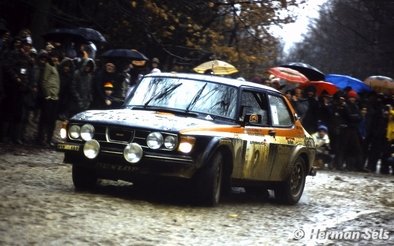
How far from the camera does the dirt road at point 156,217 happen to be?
6773 mm

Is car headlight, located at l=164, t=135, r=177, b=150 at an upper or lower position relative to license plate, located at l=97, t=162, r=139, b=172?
upper

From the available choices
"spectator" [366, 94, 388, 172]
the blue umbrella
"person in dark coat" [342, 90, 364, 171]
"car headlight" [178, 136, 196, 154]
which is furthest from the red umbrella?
"car headlight" [178, 136, 196, 154]

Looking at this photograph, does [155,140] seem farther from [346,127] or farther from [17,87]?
[346,127]

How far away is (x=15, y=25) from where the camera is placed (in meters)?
23.0

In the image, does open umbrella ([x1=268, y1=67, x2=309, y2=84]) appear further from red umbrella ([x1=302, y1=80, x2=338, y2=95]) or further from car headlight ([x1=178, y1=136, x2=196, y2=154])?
car headlight ([x1=178, y1=136, x2=196, y2=154])

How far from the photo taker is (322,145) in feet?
60.7

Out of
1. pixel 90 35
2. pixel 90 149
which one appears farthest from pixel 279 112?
pixel 90 35

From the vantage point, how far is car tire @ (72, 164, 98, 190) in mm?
9180

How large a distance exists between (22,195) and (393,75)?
101ft

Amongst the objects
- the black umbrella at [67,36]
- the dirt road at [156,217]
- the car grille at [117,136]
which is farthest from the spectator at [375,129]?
the car grille at [117,136]

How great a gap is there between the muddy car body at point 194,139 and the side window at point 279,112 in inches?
0.7

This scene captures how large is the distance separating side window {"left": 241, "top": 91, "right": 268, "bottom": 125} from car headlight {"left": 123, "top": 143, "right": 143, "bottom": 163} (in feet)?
6.48

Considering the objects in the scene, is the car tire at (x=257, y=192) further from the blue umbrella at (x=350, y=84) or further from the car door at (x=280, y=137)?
the blue umbrella at (x=350, y=84)

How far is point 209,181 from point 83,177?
1.74m
